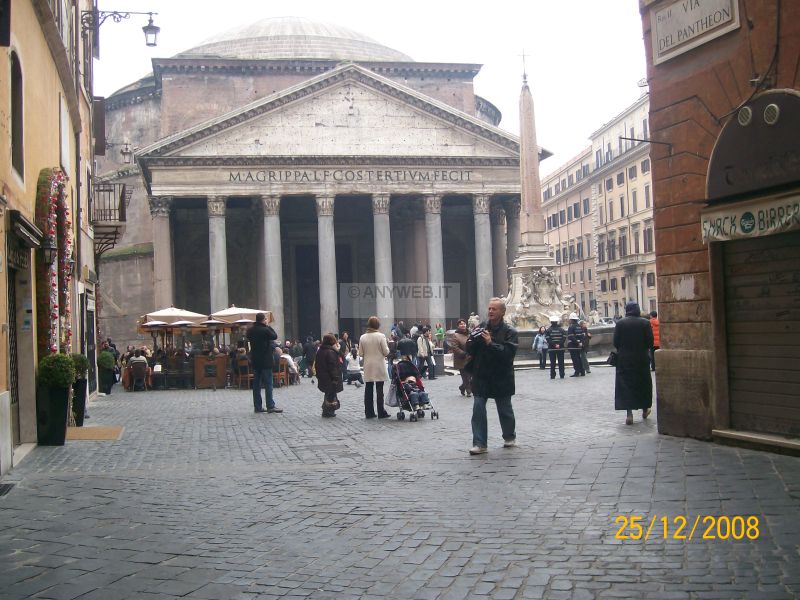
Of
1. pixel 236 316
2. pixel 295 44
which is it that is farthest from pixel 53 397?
pixel 295 44

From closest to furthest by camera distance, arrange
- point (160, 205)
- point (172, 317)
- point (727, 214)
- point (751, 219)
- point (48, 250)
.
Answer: point (751, 219), point (727, 214), point (48, 250), point (172, 317), point (160, 205)

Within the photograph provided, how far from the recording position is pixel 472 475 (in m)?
6.89

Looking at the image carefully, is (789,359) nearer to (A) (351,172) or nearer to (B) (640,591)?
(B) (640,591)

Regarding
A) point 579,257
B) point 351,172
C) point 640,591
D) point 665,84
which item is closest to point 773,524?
point 640,591

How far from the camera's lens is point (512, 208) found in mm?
38000

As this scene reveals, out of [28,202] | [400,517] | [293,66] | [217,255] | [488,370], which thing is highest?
[293,66]

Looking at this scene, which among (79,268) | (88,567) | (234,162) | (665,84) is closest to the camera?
(88,567)

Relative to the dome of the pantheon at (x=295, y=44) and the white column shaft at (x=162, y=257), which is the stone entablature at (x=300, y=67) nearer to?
the dome of the pantheon at (x=295, y=44)

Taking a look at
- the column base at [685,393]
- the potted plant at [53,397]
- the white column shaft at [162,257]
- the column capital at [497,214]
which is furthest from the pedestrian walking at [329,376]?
the column capital at [497,214]

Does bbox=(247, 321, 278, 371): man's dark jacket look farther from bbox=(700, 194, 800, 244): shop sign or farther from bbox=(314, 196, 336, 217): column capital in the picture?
bbox=(314, 196, 336, 217): column capital

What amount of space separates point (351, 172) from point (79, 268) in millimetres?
19297

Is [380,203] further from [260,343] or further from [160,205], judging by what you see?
[260,343]

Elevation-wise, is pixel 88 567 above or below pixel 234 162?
below

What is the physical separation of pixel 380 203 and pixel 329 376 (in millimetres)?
23406
